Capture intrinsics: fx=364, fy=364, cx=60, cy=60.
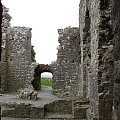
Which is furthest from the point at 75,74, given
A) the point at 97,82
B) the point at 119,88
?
the point at 119,88

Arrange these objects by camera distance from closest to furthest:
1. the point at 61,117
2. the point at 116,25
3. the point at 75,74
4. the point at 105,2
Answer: the point at 116,25 < the point at 105,2 < the point at 61,117 < the point at 75,74

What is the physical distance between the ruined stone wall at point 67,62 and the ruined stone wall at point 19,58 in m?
1.88

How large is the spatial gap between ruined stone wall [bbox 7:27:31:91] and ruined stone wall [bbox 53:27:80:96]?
1876mm

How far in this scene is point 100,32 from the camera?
989cm

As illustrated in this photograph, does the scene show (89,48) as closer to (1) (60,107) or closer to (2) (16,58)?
(1) (60,107)

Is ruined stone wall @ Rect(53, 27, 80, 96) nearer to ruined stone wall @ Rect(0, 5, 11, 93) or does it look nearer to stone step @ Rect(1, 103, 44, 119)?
ruined stone wall @ Rect(0, 5, 11, 93)

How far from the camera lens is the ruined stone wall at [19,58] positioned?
896 inches

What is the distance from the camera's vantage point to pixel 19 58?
22938mm

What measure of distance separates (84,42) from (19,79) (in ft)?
23.1

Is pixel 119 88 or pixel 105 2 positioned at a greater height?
pixel 105 2

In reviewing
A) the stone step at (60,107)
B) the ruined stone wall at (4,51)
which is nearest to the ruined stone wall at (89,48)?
the stone step at (60,107)

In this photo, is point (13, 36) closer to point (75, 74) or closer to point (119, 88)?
point (75, 74)

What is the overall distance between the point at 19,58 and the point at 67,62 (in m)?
3.05

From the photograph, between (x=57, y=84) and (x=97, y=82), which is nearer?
(x=97, y=82)
